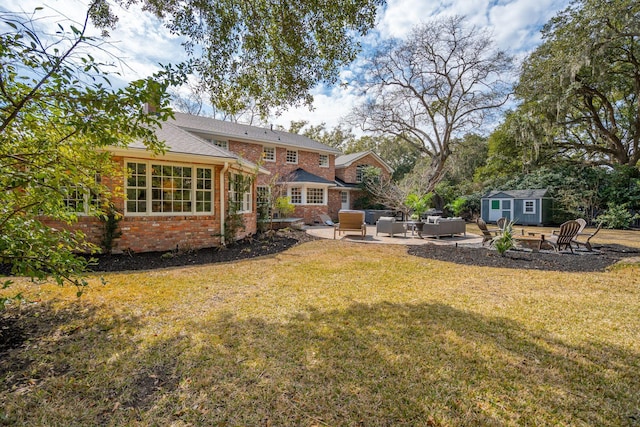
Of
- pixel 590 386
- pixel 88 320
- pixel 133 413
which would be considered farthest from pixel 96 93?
pixel 590 386

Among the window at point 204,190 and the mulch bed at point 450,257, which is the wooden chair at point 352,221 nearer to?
the mulch bed at point 450,257

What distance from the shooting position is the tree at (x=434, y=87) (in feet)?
65.2

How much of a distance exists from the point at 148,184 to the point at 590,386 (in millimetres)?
9602

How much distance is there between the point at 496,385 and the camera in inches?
103

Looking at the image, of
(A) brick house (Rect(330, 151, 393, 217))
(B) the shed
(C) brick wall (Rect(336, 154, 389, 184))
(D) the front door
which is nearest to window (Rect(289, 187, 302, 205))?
(A) brick house (Rect(330, 151, 393, 217))

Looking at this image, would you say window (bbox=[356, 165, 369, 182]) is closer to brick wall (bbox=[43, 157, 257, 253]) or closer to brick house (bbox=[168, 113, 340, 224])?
brick house (bbox=[168, 113, 340, 224])

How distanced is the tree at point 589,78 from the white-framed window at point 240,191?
19784 mm

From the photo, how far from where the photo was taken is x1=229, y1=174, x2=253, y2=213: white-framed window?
10.1 metres

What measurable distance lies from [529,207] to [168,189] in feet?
77.5

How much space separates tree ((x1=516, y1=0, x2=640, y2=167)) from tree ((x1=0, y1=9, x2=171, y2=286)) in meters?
22.8

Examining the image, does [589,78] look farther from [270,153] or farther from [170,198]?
[170,198]

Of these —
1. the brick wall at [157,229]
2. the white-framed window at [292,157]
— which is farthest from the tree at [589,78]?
the brick wall at [157,229]

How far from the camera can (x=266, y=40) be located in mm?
6535

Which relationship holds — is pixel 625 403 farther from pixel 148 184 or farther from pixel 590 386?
pixel 148 184
